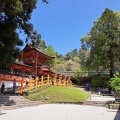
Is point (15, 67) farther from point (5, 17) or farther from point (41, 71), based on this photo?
point (5, 17)

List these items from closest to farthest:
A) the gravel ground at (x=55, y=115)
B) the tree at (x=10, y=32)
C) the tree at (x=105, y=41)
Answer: the gravel ground at (x=55, y=115) < the tree at (x=10, y=32) < the tree at (x=105, y=41)

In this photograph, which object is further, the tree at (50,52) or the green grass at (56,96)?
the tree at (50,52)

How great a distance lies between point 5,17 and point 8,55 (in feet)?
9.64

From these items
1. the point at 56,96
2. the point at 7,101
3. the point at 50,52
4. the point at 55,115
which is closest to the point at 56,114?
the point at 55,115

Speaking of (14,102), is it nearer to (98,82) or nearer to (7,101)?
(7,101)

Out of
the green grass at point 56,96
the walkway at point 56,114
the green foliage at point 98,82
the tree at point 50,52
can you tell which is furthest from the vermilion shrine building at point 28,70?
the walkway at point 56,114

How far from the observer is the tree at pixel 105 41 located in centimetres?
3738

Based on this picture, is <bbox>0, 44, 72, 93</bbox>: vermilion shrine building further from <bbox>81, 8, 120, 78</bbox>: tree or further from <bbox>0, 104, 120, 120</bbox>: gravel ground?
<bbox>0, 104, 120, 120</bbox>: gravel ground

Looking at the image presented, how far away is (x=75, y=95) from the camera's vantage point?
22281 mm

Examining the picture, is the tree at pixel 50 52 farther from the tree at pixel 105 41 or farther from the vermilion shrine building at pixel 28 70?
the tree at pixel 105 41

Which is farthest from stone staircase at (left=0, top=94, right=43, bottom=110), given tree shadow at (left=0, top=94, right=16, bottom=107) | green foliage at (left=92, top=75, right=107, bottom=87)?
green foliage at (left=92, top=75, right=107, bottom=87)

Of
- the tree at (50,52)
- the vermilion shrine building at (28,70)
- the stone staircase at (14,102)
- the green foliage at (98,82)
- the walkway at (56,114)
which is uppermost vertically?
the tree at (50,52)

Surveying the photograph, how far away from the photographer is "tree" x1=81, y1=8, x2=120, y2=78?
123ft

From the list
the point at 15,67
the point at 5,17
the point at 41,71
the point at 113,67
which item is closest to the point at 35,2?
the point at 5,17
